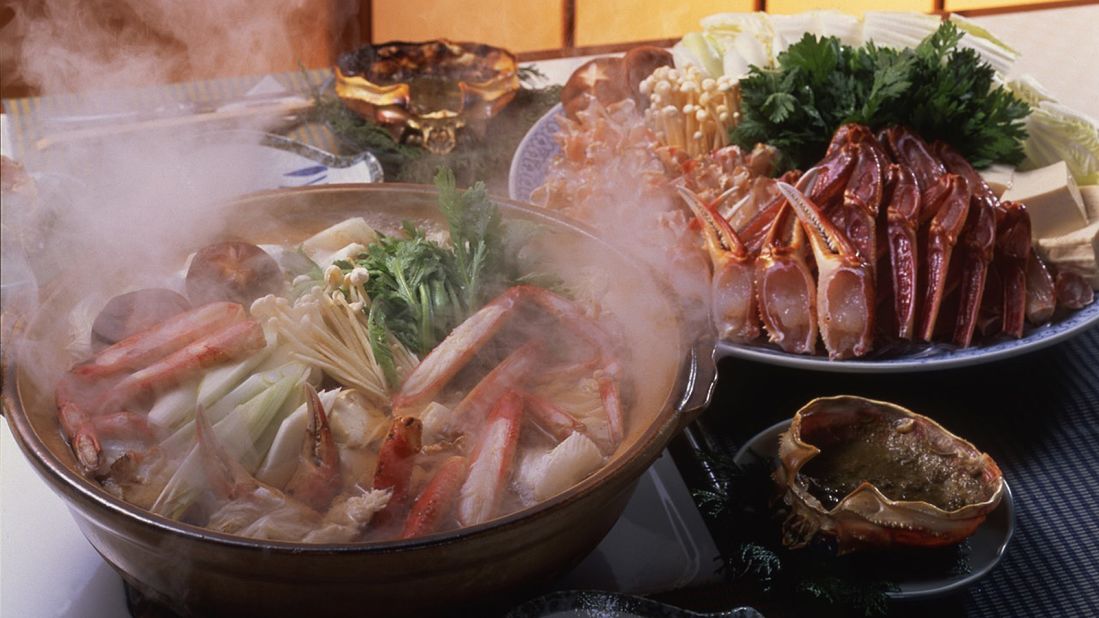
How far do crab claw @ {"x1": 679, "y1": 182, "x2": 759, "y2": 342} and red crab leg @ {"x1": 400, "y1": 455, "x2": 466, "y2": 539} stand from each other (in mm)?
681

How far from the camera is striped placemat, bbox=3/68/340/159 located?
254 cm

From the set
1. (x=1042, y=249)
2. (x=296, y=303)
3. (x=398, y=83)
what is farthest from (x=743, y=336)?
(x=398, y=83)

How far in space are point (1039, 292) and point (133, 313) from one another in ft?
5.14

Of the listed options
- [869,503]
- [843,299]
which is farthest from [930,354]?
[869,503]

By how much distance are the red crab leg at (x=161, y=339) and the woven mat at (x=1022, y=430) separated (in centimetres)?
83

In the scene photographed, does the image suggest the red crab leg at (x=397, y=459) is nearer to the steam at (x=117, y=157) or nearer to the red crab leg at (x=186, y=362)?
the red crab leg at (x=186, y=362)

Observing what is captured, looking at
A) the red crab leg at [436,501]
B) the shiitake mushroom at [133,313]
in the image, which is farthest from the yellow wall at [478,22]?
the red crab leg at [436,501]

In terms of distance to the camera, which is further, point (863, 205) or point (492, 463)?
point (863, 205)

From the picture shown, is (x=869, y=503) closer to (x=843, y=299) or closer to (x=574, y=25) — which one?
(x=843, y=299)

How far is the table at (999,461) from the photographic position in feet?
4.55

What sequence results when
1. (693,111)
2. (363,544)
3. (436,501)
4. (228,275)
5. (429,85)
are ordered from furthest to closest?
(429,85), (693,111), (228,275), (436,501), (363,544)

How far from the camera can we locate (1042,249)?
190cm

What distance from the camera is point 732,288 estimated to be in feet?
5.82

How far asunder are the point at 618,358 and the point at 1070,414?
89 cm
